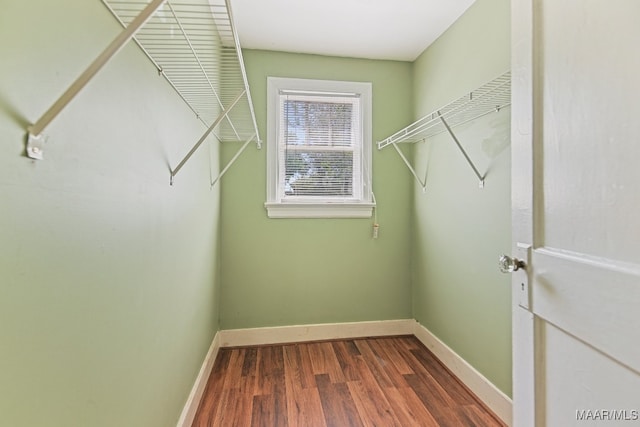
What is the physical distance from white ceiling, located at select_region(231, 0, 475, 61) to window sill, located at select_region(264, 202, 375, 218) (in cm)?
118

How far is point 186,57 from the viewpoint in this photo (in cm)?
118

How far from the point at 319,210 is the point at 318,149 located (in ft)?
1.61

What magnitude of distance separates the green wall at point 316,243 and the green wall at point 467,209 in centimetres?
17

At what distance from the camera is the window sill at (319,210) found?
2.32 meters

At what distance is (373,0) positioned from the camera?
1.74m

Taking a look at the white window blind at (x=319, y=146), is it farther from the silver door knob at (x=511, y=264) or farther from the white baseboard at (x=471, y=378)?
the silver door knob at (x=511, y=264)

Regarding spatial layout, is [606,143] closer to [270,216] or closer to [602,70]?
[602,70]

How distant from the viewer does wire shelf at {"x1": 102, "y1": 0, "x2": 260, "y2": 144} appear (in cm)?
87

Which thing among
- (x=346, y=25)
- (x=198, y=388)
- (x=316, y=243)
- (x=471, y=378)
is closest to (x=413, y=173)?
(x=316, y=243)

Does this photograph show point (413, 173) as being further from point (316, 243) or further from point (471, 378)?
point (471, 378)

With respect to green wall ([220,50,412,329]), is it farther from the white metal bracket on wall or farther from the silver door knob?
the silver door knob

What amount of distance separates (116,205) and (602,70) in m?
1.12

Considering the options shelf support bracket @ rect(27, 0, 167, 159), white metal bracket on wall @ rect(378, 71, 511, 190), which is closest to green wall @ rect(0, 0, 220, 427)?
shelf support bracket @ rect(27, 0, 167, 159)

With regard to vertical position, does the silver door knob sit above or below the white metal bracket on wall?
below
